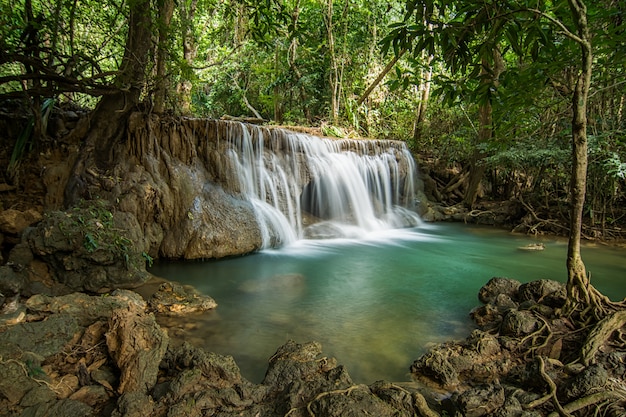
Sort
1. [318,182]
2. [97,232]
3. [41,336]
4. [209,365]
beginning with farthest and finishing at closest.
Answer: [318,182] → [97,232] → [41,336] → [209,365]

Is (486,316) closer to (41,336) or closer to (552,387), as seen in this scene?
(552,387)

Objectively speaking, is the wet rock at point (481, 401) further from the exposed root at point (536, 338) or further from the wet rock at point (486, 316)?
the wet rock at point (486, 316)

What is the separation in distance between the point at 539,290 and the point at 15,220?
7109 mm

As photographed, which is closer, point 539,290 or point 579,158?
point 579,158

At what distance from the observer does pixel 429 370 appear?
10.1 feet

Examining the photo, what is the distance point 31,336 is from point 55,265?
222 centimetres

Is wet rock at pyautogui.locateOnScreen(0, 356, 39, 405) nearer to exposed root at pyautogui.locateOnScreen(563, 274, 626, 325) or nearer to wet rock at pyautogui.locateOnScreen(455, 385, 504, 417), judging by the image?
wet rock at pyautogui.locateOnScreen(455, 385, 504, 417)

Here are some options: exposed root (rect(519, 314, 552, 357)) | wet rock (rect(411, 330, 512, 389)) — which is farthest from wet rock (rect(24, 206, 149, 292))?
exposed root (rect(519, 314, 552, 357))

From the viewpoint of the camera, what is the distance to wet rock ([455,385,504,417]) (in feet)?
7.75

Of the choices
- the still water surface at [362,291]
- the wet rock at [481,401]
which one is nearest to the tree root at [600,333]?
the wet rock at [481,401]

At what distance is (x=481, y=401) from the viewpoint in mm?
2410

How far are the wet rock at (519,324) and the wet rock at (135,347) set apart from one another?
122 inches

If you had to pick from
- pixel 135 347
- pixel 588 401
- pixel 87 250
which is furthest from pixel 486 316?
pixel 87 250

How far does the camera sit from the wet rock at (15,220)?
5223 millimetres
